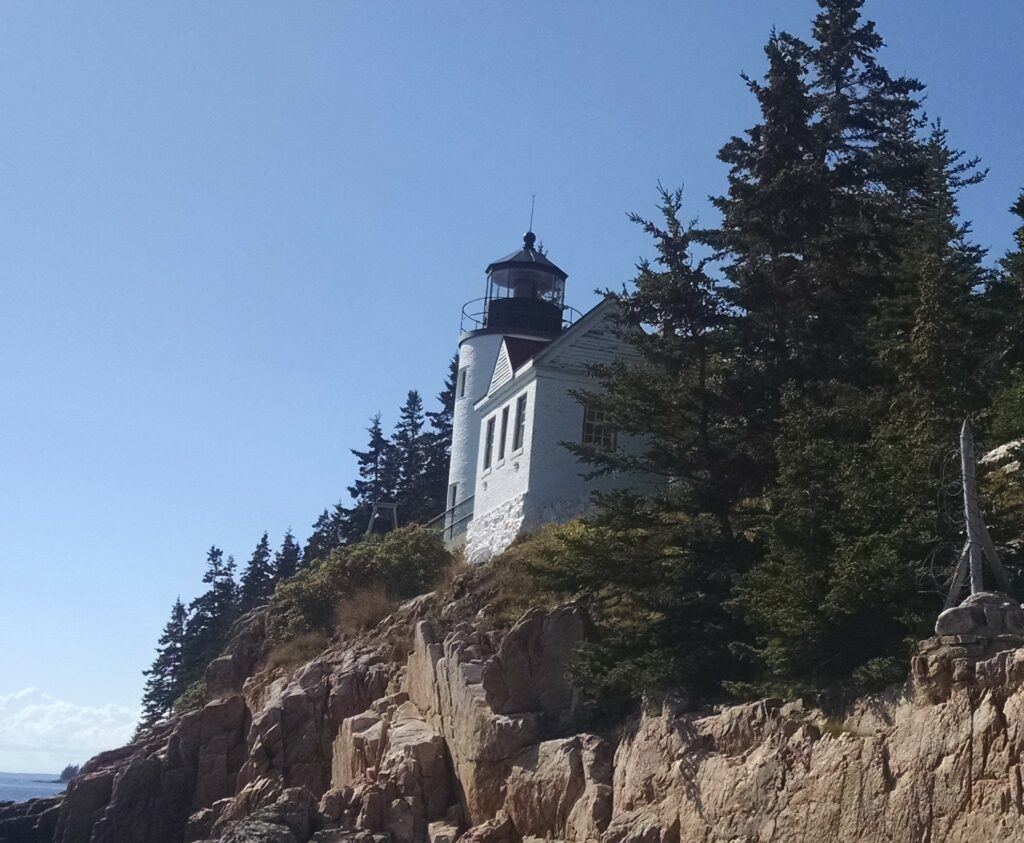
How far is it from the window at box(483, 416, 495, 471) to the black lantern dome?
16.7 ft

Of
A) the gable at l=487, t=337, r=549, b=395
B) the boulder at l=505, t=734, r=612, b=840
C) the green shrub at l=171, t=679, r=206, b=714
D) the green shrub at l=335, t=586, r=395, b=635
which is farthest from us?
the green shrub at l=171, t=679, r=206, b=714

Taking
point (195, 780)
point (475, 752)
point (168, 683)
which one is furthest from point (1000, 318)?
point (168, 683)

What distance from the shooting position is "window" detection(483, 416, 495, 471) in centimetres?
3469

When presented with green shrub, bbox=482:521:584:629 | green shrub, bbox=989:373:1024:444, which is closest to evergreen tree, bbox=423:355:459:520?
green shrub, bbox=482:521:584:629

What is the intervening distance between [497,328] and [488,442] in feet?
18.7

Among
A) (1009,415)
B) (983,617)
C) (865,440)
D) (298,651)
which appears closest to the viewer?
(983,617)

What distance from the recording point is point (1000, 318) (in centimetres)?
2025

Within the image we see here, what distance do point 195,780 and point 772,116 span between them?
18.8 meters

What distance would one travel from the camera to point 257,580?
57.8 metres

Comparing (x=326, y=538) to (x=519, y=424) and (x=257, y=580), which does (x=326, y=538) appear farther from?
(x=519, y=424)

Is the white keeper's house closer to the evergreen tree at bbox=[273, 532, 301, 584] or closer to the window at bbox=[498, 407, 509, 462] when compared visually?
the window at bbox=[498, 407, 509, 462]

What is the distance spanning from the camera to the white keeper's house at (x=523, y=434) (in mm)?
31125

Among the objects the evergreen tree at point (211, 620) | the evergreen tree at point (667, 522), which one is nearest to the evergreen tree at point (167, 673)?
the evergreen tree at point (211, 620)

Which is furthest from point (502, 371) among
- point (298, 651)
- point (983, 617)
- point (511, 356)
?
point (983, 617)
